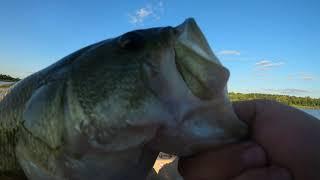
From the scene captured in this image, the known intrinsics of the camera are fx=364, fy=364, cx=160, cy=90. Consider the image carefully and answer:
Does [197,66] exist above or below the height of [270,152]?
above

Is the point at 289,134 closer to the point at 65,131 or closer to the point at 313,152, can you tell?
the point at 313,152

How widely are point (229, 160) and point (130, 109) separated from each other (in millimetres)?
540

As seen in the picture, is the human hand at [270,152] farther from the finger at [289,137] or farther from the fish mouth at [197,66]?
the fish mouth at [197,66]

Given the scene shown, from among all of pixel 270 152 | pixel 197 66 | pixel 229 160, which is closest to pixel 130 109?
pixel 197 66

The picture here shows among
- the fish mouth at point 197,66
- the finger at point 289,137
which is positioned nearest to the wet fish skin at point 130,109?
the fish mouth at point 197,66

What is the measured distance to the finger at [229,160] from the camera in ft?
5.63

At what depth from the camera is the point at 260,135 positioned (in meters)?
1.77

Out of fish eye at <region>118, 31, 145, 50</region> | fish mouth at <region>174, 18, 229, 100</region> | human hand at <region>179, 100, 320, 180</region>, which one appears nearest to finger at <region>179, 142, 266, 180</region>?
human hand at <region>179, 100, 320, 180</region>

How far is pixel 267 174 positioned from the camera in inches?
66.1

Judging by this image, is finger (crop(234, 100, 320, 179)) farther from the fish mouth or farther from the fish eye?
the fish eye

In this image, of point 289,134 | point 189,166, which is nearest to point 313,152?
point 289,134

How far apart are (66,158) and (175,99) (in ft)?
2.07

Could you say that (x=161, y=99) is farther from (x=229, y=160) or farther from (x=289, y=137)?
(x=289, y=137)

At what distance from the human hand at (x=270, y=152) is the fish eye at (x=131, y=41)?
0.62 metres
